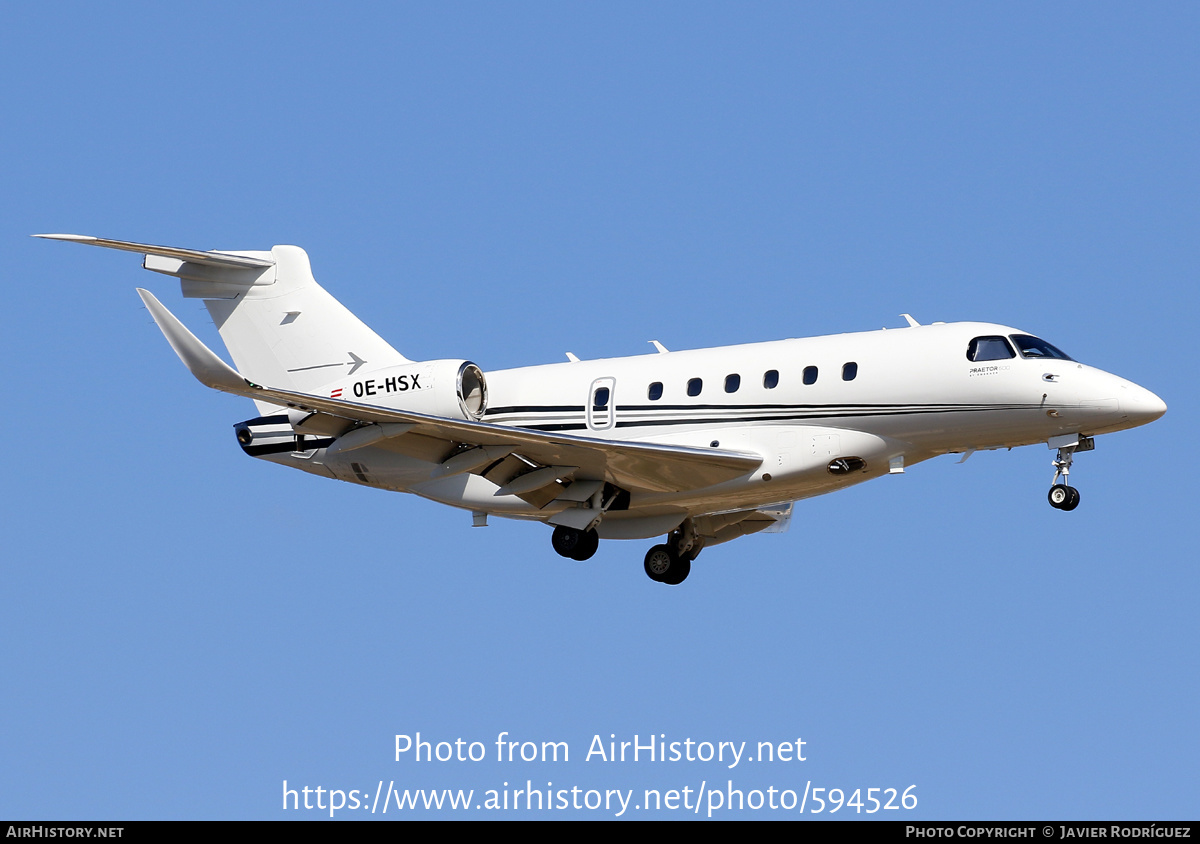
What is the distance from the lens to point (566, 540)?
2191cm

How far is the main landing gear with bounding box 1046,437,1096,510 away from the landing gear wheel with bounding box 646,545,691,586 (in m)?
6.11

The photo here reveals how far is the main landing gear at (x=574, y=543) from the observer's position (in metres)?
21.8

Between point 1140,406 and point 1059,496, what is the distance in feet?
4.89

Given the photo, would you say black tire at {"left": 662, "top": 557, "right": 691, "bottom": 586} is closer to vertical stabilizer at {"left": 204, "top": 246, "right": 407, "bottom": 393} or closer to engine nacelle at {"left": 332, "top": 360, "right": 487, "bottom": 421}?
engine nacelle at {"left": 332, "top": 360, "right": 487, "bottom": 421}

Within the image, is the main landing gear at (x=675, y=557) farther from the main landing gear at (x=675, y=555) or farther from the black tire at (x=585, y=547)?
the black tire at (x=585, y=547)

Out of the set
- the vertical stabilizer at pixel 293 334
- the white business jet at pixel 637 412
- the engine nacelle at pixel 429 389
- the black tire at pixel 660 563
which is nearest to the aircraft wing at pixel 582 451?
the white business jet at pixel 637 412

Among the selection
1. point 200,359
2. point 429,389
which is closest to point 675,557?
point 429,389

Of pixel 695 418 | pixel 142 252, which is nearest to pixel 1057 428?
pixel 695 418

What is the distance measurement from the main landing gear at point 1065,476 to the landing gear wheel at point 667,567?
611cm

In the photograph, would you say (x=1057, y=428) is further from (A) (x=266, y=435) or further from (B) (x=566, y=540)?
(A) (x=266, y=435)

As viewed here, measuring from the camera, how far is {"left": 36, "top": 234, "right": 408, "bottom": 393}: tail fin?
78.4 feet
